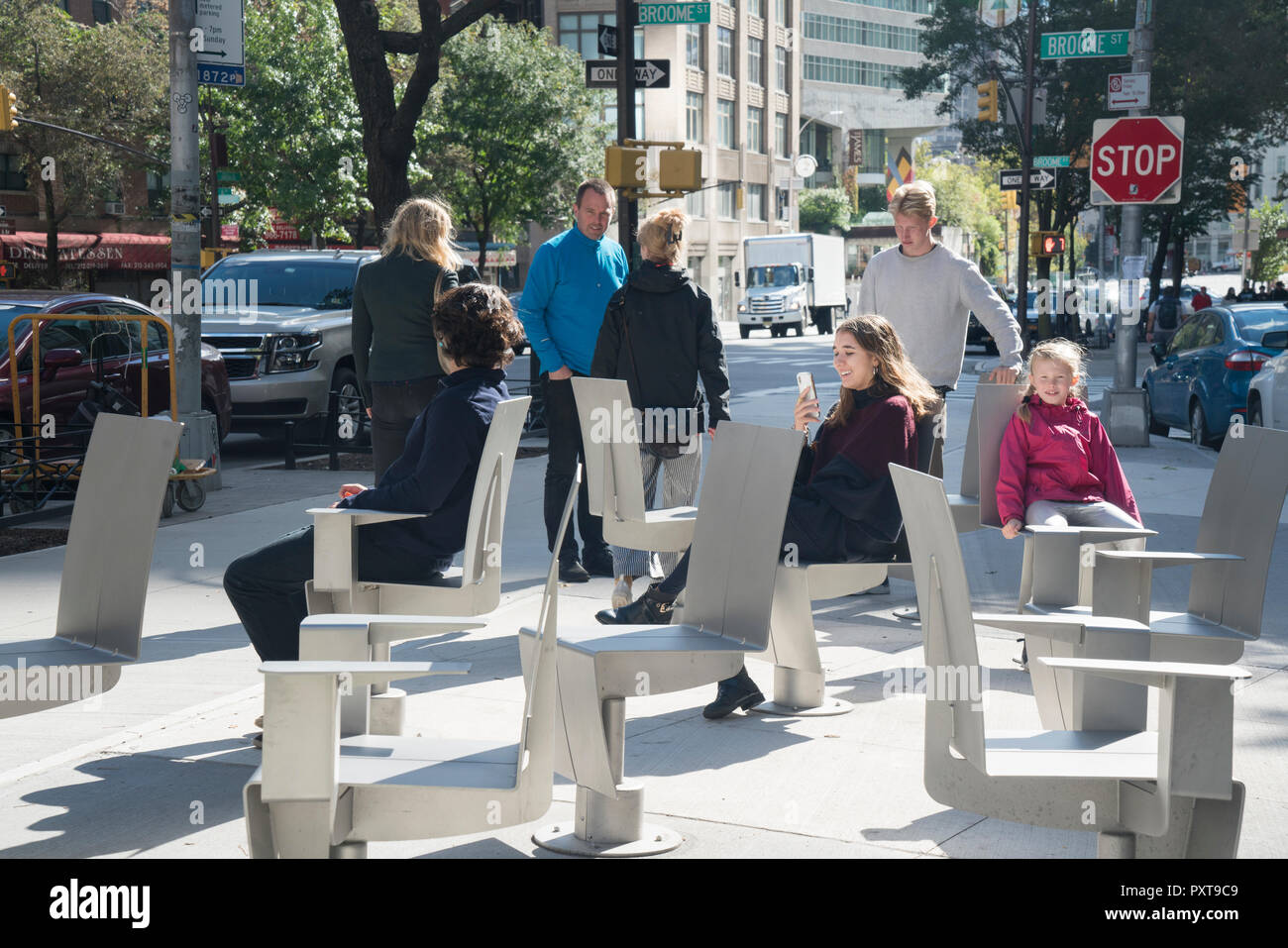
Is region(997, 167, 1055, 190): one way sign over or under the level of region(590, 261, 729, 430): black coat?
over

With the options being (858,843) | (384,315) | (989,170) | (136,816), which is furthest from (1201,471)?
(989,170)

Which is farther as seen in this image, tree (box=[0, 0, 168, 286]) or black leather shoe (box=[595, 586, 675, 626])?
tree (box=[0, 0, 168, 286])

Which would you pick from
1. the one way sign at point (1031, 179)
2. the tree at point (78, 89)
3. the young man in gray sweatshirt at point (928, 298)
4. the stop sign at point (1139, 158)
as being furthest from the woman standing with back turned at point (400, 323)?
the tree at point (78, 89)

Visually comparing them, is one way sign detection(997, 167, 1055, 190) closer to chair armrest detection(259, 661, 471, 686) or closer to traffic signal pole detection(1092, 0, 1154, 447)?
traffic signal pole detection(1092, 0, 1154, 447)

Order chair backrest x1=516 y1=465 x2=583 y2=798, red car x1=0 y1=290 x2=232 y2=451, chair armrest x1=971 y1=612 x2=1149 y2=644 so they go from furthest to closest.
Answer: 1. red car x1=0 y1=290 x2=232 y2=451
2. chair armrest x1=971 y1=612 x2=1149 y2=644
3. chair backrest x1=516 y1=465 x2=583 y2=798

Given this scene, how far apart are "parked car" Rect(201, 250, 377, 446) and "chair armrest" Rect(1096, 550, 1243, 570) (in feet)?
34.2

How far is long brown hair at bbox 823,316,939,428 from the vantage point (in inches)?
217

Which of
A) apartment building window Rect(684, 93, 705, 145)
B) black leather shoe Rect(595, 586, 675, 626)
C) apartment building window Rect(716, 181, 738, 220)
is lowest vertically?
black leather shoe Rect(595, 586, 675, 626)

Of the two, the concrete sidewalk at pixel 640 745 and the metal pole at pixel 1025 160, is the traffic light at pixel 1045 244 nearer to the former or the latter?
the metal pole at pixel 1025 160

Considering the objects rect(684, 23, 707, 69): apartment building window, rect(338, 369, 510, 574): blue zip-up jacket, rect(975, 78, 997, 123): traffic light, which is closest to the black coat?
rect(338, 369, 510, 574): blue zip-up jacket

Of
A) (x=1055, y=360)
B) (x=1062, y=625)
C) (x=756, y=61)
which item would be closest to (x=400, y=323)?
(x=1055, y=360)

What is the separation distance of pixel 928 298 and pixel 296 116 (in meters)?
32.8

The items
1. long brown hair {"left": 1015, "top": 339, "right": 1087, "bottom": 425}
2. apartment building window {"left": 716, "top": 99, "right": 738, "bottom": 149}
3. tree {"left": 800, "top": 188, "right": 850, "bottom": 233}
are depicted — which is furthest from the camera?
tree {"left": 800, "top": 188, "right": 850, "bottom": 233}

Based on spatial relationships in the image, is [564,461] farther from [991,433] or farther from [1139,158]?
[1139,158]
